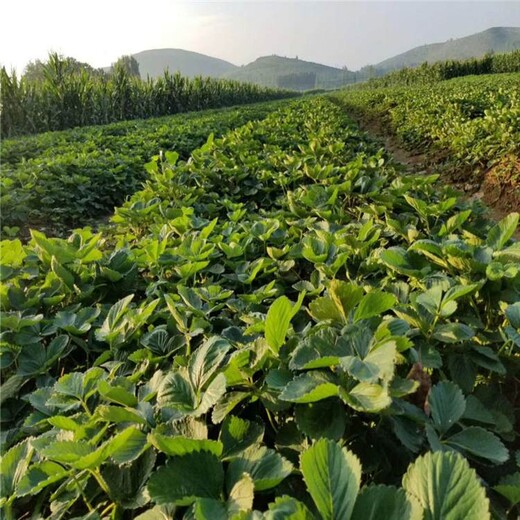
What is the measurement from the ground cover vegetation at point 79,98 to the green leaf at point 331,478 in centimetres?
1453

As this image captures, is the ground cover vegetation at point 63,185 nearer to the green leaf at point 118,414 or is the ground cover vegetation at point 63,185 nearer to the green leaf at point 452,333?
the green leaf at point 118,414

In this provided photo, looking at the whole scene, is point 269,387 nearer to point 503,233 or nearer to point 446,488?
point 446,488

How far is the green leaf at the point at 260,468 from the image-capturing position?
0.62 m

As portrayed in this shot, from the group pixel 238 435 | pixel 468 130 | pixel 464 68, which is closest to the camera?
pixel 238 435

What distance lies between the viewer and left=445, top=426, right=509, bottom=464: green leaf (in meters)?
0.70

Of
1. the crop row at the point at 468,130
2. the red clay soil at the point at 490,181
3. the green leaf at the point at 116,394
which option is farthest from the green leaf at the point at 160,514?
the crop row at the point at 468,130

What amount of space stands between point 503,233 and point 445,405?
0.73 meters

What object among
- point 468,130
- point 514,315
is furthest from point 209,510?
point 468,130

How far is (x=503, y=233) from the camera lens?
1.28m

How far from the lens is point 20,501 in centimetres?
88

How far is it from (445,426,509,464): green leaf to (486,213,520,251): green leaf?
680mm

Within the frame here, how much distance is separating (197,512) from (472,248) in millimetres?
982

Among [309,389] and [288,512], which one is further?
[309,389]

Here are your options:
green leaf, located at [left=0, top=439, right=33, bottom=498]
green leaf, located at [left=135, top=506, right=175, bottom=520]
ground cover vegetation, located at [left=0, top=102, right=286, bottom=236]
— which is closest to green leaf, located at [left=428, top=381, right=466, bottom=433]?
green leaf, located at [left=135, top=506, right=175, bottom=520]
